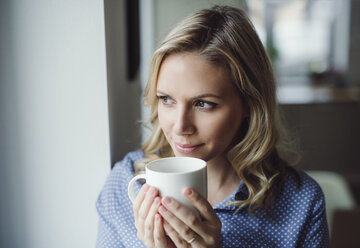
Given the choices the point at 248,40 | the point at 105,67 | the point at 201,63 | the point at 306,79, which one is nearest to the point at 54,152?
the point at 105,67

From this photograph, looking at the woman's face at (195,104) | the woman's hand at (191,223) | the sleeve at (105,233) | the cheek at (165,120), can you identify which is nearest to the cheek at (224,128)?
the woman's face at (195,104)

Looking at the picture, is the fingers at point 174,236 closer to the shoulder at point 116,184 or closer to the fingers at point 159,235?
the fingers at point 159,235

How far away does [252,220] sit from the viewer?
1001mm

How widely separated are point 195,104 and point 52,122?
394 mm

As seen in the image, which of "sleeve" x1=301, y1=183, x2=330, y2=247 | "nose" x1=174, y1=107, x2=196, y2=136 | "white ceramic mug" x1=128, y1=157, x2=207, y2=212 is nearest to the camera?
"white ceramic mug" x1=128, y1=157, x2=207, y2=212

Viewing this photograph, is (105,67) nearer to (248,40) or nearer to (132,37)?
(248,40)

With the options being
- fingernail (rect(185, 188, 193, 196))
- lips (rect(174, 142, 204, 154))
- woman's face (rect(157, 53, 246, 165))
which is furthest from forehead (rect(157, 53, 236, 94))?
fingernail (rect(185, 188, 193, 196))

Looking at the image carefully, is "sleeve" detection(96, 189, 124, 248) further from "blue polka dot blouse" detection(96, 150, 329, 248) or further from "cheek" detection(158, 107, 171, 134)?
"cheek" detection(158, 107, 171, 134)

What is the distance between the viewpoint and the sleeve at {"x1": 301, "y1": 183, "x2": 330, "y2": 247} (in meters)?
0.98

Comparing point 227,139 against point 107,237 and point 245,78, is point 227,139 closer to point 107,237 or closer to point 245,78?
point 245,78

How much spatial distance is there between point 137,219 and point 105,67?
41cm

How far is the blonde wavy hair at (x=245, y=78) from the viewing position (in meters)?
0.93

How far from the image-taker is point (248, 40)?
0.99 metres

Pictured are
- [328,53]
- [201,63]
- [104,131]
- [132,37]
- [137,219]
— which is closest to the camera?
[137,219]
